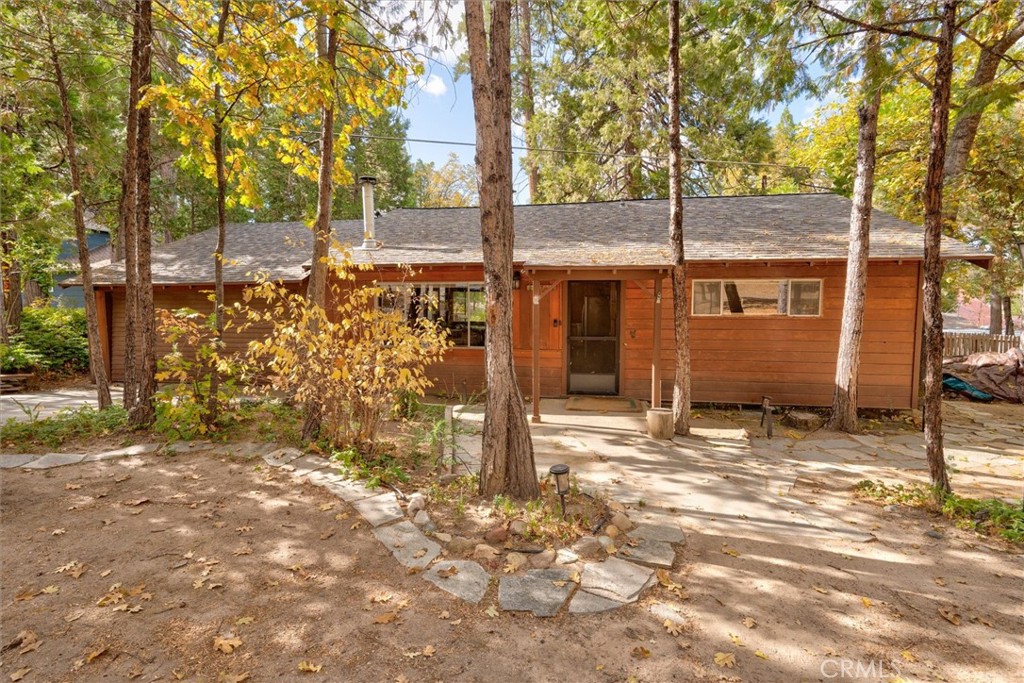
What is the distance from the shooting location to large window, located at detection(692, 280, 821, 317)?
7.95m

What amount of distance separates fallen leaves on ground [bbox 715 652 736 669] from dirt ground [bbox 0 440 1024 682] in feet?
0.04

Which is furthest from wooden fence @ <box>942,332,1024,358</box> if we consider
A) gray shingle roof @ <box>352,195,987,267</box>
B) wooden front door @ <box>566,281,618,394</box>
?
wooden front door @ <box>566,281,618,394</box>

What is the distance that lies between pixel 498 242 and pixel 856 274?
564cm

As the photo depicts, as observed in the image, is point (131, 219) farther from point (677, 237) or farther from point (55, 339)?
point (55, 339)

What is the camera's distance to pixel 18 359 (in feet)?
32.1

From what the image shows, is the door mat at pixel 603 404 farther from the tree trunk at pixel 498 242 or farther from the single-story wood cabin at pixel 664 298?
the tree trunk at pixel 498 242

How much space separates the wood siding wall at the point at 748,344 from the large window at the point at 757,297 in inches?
4.6

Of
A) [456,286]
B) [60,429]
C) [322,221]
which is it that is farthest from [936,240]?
[60,429]

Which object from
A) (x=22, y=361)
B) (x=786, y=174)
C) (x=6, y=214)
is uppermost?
(x=786, y=174)

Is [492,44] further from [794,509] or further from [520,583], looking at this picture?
[794,509]

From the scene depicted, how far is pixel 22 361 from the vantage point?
32.1 ft

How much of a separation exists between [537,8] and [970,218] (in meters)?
10.9

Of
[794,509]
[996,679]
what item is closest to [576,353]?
[794,509]

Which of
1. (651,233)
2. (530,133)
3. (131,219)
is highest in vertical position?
(530,133)
